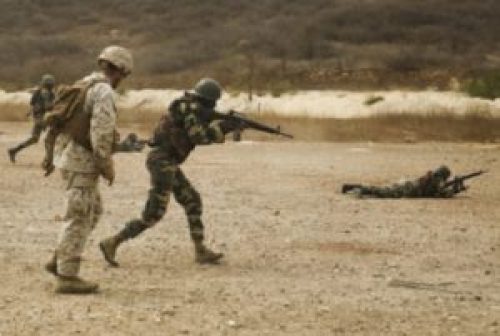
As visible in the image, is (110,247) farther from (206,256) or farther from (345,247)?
(345,247)

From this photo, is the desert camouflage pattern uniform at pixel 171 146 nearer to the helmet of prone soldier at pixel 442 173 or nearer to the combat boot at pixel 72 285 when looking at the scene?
the combat boot at pixel 72 285

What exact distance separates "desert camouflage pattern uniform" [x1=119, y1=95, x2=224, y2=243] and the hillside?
3263cm

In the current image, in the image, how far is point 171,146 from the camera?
9844 millimetres

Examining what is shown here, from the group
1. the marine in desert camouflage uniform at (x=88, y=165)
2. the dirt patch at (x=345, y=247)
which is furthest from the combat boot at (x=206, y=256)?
the marine in desert camouflage uniform at (x=88, y=165)

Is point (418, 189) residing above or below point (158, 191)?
below

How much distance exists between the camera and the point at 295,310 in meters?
8.15

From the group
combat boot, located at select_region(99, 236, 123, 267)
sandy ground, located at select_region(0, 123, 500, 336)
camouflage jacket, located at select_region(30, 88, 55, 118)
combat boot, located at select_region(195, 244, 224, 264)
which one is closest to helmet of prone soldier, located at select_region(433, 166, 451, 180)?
sandy ground, located at select_region(0, 123, 500, 336)

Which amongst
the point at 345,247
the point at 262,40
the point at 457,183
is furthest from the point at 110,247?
the point at 262,40

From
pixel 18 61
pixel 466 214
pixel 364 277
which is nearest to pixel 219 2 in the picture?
pixel 18 61

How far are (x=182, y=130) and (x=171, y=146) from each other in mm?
154

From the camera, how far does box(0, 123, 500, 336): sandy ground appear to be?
7.77m

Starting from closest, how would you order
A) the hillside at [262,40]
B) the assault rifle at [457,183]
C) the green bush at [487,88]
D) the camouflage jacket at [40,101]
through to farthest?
the assault rifle at [457,183] < the camouflage jacket at [40,101] < the green bush at [487,88] < the hillside at [262,40]

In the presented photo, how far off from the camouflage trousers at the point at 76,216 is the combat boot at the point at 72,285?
0.14 ft

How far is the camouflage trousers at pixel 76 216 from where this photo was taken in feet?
27.1
